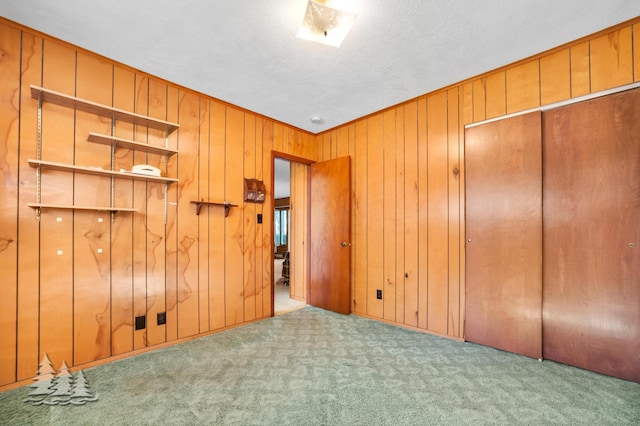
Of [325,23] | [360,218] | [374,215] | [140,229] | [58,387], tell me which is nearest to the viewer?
[325,23]

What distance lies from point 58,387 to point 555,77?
463 centimetres

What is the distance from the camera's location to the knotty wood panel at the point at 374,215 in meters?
3.58

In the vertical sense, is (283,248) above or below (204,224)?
below

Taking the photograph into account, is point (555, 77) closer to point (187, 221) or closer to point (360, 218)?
point (360, 218)

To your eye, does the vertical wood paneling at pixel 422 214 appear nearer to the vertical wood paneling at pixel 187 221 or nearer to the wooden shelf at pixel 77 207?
the vertical wood paneling at pixel 187 221

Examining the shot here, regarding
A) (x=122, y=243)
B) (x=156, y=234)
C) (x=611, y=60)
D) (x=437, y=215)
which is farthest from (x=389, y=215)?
(x=122, y=243)

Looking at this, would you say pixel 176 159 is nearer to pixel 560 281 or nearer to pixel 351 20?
pixel 351 20

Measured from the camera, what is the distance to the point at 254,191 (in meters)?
3.51

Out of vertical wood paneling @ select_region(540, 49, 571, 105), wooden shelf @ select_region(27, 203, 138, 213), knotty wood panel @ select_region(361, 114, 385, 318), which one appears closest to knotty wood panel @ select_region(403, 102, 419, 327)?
knotty wood panel @ select_region(361, 114, 385, 318)

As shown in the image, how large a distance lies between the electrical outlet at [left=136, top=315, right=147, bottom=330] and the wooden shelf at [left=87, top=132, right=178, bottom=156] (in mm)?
1546

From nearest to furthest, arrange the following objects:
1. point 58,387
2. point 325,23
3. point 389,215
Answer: point 325,23 < point 58,387 < point 389,215

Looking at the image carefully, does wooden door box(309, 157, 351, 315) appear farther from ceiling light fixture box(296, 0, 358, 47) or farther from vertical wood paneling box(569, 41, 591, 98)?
vertical wood paneling box(569, 41, 591, 98)

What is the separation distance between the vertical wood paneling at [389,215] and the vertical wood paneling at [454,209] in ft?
2.10

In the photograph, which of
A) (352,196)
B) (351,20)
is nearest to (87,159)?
(351,20)
